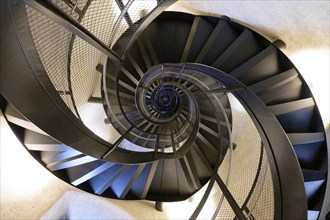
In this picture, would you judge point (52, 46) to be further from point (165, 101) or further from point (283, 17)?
point (165, 101)

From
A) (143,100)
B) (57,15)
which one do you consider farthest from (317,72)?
(143,100)

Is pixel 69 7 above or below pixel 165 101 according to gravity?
above

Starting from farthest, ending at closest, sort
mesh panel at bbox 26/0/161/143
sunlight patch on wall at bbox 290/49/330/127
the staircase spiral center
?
the staircase spiral center, sunlight patch on wall at bbox 290/49/330/127, mesh panel at bbox 26/0/161/143

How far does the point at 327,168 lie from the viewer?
3.49m

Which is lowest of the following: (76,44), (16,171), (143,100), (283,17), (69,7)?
(16,171)

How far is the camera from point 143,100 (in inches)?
273

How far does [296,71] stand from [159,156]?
8.57 feet

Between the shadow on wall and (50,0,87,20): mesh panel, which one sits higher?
the shadow on wall

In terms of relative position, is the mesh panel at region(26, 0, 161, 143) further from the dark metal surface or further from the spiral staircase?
the dark metal surface

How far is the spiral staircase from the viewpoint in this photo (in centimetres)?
193

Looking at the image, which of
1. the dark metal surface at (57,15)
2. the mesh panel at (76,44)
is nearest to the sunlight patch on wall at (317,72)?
the mesh panel at (76,44)

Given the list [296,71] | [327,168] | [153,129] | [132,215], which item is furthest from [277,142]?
[153,129]

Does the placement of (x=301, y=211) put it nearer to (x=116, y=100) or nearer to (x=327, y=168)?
(x=327, y=168)

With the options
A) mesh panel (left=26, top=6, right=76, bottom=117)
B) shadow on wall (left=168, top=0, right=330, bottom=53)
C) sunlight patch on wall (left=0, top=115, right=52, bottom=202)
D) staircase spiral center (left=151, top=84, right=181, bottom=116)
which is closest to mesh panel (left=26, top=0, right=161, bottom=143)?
mesh panel (left=26, top=6, right=76, bottom=117)
